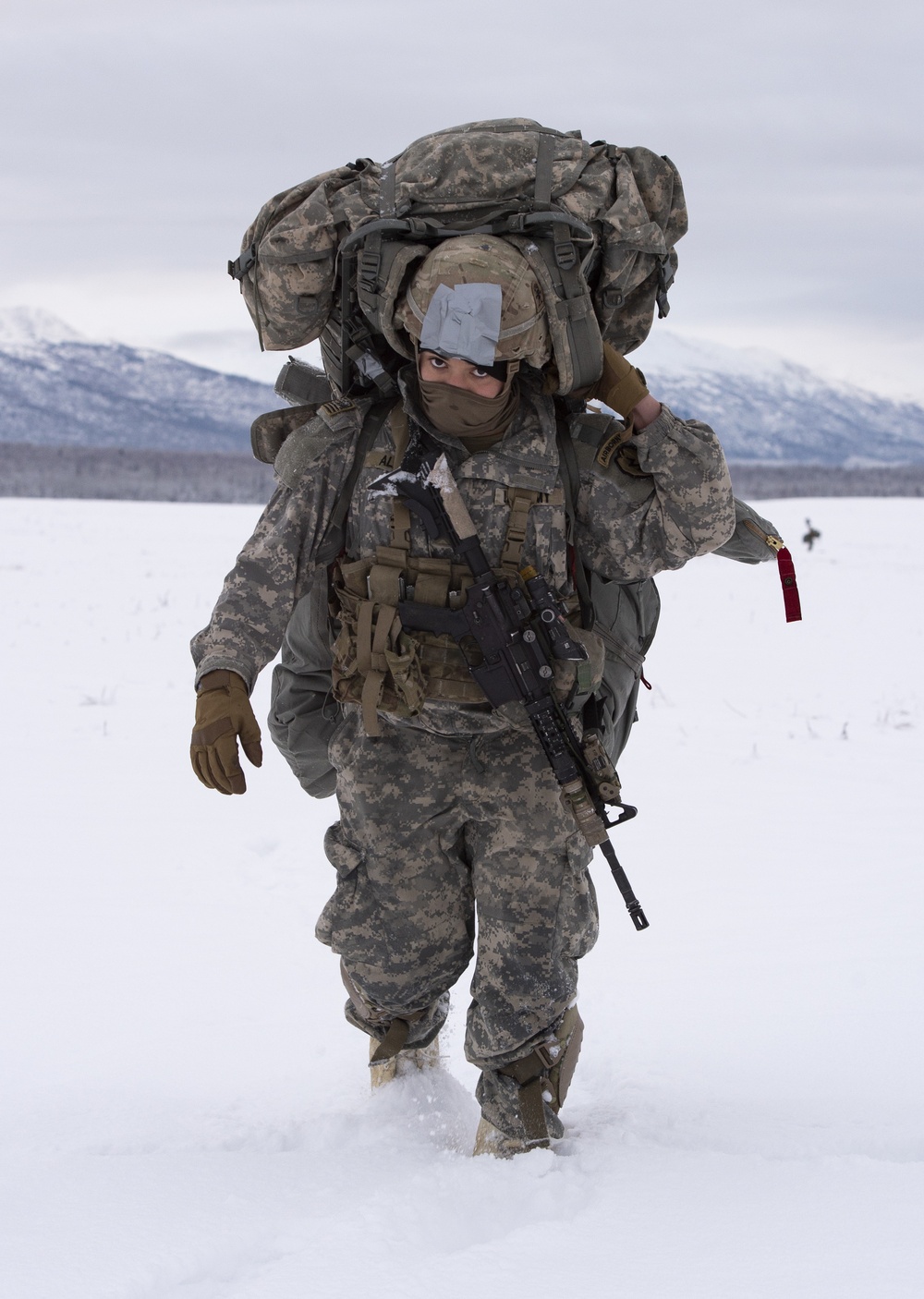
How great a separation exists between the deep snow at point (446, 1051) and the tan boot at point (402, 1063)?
0.08 m

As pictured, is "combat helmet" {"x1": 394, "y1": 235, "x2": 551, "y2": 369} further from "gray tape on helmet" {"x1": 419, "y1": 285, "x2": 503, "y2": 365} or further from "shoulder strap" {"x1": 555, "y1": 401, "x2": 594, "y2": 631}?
"shoulder strap" {"x1": 555, "y1": 401, "x2": 594, "y2": 631}

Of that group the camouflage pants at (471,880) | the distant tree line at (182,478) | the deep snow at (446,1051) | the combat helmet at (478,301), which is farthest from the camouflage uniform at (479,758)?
the distant tree line at (182,478)

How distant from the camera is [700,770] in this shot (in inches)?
263

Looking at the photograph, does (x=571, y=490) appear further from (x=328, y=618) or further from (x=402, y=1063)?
(x=402, y=1063)

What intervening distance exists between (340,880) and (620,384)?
1.50 metres

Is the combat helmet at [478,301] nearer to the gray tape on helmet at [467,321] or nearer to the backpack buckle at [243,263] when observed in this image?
the gray tape on helmet at [467,321]

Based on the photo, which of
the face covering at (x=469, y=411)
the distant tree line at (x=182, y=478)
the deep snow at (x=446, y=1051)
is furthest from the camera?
the distant tree line at (x=182, y=478)

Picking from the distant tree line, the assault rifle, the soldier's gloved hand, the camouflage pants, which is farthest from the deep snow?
the distant tree line

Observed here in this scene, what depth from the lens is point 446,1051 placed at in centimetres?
381

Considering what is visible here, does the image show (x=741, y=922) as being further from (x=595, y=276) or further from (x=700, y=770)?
(x=595, y=276)

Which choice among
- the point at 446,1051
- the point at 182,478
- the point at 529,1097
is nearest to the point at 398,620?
the point at 529,1097

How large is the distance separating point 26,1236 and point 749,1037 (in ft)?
7.21

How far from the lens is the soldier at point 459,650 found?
2.85 meters

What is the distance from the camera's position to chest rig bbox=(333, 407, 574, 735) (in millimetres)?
2918
